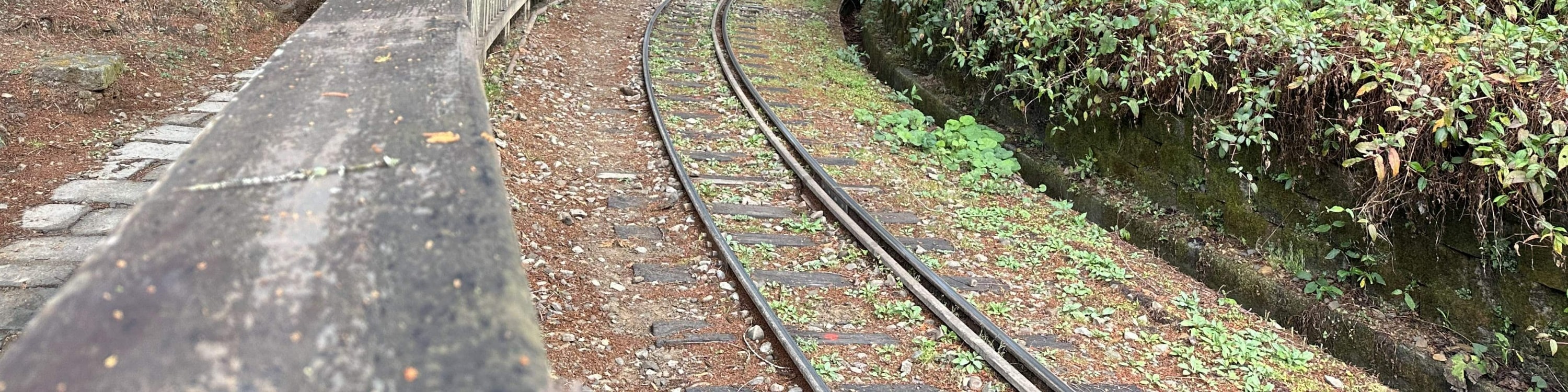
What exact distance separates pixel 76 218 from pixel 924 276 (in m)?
4.48

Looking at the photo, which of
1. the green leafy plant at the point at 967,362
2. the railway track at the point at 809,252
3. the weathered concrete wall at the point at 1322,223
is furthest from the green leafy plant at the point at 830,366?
the weathered concrete wall at the point at 1322,223

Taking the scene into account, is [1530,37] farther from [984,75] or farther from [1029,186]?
[984,75]

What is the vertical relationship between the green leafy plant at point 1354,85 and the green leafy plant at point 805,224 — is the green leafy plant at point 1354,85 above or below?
above

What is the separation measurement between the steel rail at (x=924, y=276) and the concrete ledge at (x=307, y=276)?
3072mm

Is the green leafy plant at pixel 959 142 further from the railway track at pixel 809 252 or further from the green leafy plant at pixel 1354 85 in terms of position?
the railway track at pixel 809 252

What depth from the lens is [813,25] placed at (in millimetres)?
14125

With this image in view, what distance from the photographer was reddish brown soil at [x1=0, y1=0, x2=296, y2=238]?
5.38 metres

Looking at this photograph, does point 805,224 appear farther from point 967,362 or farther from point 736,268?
point 967,362

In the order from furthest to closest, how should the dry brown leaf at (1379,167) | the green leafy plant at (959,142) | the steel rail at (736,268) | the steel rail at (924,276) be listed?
the green leafy plant at (959,142)
the dry brown leaf at (1379,167)
the steel rail at (924,276)
the steel rail at (736,268)

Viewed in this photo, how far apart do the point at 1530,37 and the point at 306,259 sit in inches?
252

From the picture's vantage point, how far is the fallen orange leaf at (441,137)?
217 cm

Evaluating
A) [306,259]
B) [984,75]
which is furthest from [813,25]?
[306,259]

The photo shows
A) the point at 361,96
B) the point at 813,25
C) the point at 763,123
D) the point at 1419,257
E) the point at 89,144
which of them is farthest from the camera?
the point at 813,25

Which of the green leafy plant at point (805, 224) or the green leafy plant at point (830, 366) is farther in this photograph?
the green leafy plant at point (805, 224)
